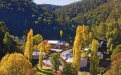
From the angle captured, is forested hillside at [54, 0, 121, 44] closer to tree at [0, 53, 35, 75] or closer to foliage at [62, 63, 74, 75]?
foliage at [62, 63, 74, 75]

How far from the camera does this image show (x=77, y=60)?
31.4 metres

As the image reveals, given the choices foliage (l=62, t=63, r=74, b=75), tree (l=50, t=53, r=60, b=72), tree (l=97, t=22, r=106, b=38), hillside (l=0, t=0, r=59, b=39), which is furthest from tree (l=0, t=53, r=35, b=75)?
hillside (l=0, t=0, r=59, b=39)

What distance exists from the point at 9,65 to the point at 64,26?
6726 centimetres

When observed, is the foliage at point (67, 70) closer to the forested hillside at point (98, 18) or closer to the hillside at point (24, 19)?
the forested hillside at point (98, 18)

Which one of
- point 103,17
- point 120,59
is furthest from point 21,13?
point 120,59

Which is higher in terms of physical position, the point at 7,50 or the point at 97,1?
the point at 97,1

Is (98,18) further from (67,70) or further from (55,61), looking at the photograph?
(67,70)

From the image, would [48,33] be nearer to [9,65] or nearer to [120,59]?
[120,59]

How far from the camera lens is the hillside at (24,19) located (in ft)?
239

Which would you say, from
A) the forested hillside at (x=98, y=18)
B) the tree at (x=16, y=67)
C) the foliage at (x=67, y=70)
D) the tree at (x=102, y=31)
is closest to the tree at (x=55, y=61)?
the foliage at (x=67, y=70)

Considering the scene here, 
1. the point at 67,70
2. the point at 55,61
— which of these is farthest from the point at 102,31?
the point at 67,70

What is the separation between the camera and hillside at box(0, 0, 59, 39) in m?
72.8

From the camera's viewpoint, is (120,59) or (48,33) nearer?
(120,59)

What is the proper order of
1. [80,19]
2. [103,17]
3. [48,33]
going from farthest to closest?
Answer: [80,19], [103,17], [48,33]
